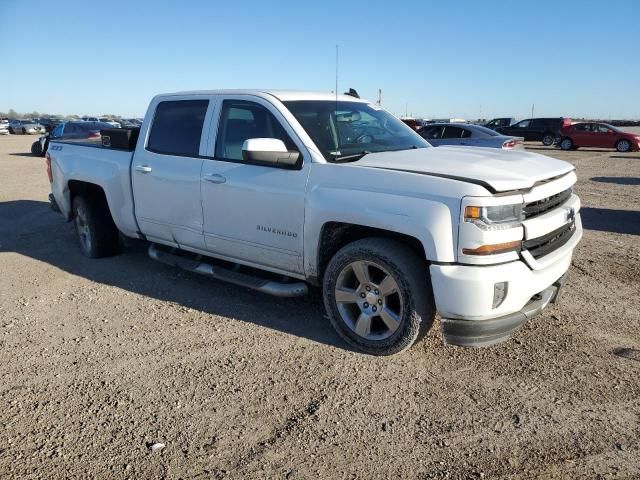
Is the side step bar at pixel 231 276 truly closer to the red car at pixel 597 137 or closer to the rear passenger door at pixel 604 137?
the red car at pixel 597 137

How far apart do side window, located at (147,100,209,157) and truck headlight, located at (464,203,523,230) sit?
264 centimetres

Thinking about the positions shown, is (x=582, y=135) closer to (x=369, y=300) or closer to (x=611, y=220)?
(x=611, y=220)

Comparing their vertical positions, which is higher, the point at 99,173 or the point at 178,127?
the point at 178,127

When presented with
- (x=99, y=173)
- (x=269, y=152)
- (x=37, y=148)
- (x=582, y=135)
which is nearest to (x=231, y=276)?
(x=269, y=152)

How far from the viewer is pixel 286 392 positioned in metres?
3.38

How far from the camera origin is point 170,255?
538cm

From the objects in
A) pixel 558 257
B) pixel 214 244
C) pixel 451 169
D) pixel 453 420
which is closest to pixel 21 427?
pixel 214 244

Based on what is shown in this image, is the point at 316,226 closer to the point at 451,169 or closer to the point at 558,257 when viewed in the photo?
the point at 451,169

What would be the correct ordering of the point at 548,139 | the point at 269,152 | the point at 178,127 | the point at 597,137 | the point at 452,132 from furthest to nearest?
1. the point at 548,139
2. the point at 597,137
3. the point at 452,132
4. the point at 178,127
5. the point at 269,152

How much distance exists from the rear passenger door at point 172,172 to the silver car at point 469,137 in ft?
31.9

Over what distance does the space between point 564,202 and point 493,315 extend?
4.11ft

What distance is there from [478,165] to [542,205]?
0.51 meters

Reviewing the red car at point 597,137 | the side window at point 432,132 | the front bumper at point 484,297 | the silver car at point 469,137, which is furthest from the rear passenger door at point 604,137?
the front bumper at point 484,297

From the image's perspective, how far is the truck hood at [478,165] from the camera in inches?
132
